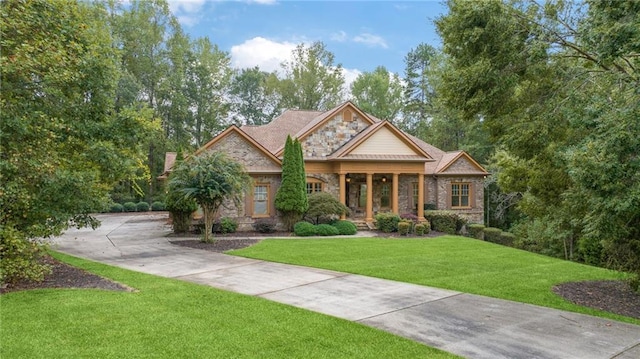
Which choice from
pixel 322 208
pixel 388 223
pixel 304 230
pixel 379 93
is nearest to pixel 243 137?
pixel 322 208

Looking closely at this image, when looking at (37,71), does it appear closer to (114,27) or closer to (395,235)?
(395,235)

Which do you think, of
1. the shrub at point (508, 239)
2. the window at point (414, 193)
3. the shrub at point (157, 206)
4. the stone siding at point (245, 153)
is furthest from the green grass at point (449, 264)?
the shrub at point (157, 206)

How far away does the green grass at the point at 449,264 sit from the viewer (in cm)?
812

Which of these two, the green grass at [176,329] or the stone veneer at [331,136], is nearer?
the green grass at [176,329]

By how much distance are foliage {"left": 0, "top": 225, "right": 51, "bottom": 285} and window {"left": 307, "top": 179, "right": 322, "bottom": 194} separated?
14.5m

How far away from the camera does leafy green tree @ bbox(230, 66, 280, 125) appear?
45.7m

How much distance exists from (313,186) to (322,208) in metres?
2.91

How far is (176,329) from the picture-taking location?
5.51 m

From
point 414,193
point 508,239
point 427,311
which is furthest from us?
point 414,193

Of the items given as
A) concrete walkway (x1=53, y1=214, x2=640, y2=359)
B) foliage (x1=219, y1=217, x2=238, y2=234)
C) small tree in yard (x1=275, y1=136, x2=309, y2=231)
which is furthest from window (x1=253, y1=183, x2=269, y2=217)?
concrete walkway (x1=53, y1=214, x2=640, y2=359)

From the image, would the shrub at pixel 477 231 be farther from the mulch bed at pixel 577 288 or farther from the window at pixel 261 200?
the mulch bed at pixel 577 288

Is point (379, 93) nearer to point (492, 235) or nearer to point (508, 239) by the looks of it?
point (492, 235)

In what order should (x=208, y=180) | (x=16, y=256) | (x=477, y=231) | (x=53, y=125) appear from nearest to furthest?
(x=53, y=125) < (x=16, y=256) < (x=208, y=180) < (x=477, y=231)

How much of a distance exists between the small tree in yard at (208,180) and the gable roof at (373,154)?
7.00 meters
